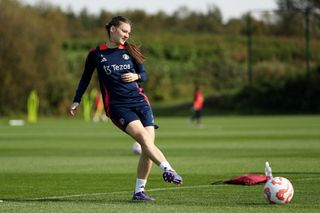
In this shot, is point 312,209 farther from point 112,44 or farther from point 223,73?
point 223,73

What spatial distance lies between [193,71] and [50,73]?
16.4 meters

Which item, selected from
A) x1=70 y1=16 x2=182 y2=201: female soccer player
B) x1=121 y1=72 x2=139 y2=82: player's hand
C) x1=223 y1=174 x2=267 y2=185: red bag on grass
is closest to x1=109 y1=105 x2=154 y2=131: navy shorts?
x1=70 y1=16 x2=182 y2=201: female soccer player

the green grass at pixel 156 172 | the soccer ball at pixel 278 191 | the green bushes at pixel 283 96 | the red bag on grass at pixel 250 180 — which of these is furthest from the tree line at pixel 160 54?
the soccer ball at pixel 278 191

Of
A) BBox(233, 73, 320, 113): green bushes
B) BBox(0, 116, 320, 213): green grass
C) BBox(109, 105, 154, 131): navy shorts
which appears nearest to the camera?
BBox(0, 116, 320, 213): green grass

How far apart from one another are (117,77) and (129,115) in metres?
0.53

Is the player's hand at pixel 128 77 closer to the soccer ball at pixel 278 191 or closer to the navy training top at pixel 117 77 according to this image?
the navy training top at pixel 117 77

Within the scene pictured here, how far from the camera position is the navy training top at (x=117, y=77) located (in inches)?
505

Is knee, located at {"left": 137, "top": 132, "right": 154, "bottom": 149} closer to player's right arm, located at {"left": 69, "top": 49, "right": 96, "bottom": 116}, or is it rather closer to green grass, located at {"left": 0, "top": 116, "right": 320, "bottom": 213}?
green grass, located at {"left": 0, "top": 116, "right": 320, "bottom": 213}

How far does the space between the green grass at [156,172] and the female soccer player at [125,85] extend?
0.88m

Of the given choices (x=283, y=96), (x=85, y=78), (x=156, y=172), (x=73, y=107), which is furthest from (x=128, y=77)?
(x=283, y=96)

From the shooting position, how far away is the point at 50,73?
236 feet

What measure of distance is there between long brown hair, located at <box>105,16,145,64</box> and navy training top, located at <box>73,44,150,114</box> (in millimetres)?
57

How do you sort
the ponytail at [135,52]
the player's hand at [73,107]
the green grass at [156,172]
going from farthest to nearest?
the player's hand at [73,107], the ponytail at [135,52], the green grass at [156,172]

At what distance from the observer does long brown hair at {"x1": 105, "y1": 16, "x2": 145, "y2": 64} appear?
1284 cm
